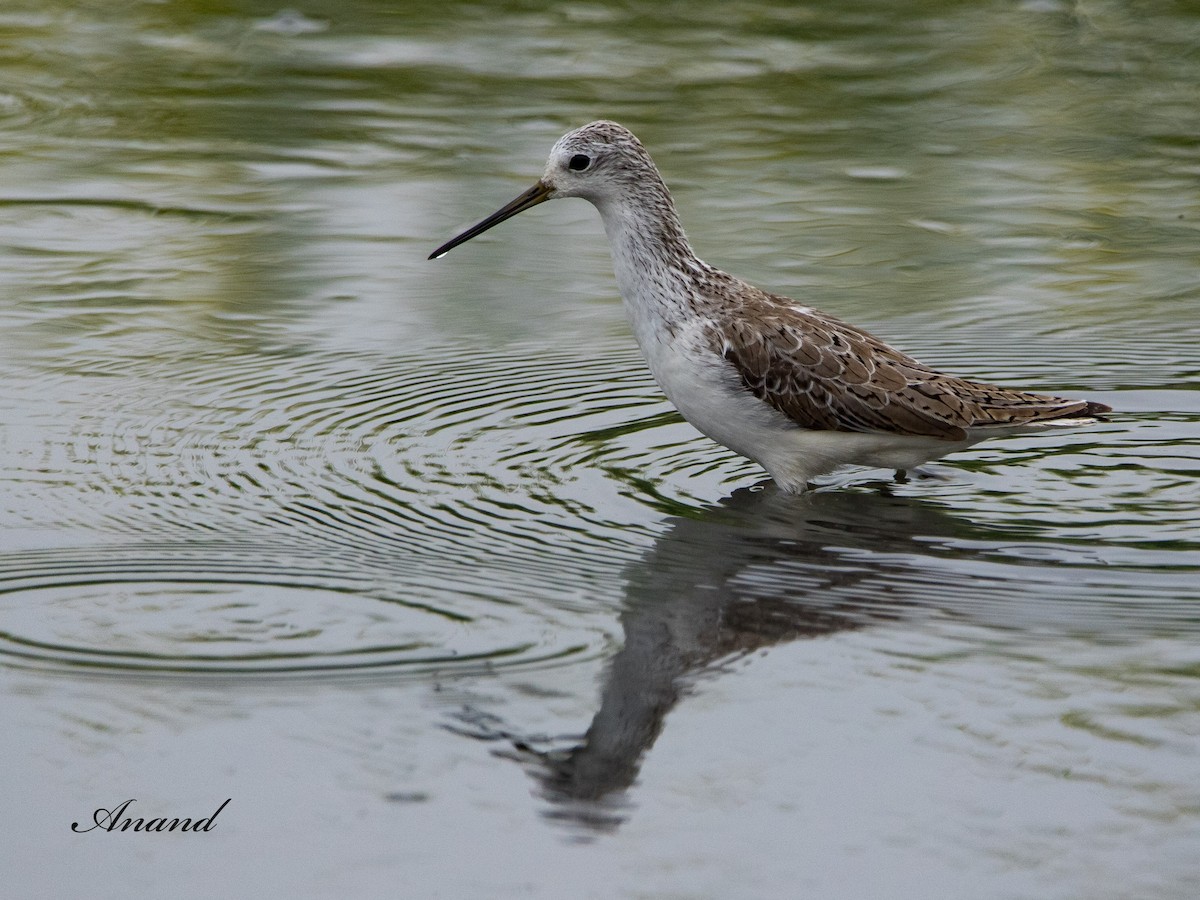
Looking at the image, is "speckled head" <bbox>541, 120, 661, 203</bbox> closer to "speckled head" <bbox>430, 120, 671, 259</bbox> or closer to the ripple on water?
"speckled head" <bbox>430, 120, 671, 259</bbox>

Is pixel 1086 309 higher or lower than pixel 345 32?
lower

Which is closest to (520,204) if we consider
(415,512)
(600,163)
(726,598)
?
(600,163)

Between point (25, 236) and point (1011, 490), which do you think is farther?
point (25, 236)

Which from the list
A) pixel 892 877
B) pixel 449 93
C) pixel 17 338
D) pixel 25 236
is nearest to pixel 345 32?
pixel 449 93

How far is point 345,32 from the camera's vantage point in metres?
17.4

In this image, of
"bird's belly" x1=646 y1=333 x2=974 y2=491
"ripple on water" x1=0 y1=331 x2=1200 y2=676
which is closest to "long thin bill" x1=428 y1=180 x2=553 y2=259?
"ripple on water" x1=0 y1=331 x2=1200 y2=676

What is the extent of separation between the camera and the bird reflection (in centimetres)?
554

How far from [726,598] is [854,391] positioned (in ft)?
6.70

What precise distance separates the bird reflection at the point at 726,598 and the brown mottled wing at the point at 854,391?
383 millimetres

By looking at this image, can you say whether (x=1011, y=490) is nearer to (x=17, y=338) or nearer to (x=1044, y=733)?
Answer: (x=1044, y=733)

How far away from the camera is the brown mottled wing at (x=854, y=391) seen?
28.0ft

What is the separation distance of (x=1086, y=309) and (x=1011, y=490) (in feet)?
9.76
